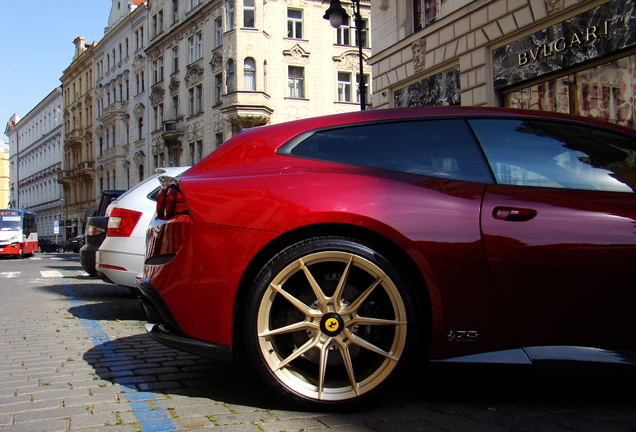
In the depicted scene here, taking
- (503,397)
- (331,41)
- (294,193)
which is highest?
(331,41)

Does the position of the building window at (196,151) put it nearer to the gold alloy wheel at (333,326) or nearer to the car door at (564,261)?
the gold alloy wheel at (333,326)

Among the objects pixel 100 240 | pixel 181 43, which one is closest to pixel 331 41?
pixel 181 43

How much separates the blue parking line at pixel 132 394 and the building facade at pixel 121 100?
3993 centimetres

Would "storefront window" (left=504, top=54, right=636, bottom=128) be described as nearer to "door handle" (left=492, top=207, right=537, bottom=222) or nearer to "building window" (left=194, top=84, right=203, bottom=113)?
"door handle" (left=492, top=207, right=537, bottom=222)

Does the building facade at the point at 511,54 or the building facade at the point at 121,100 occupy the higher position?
the building facade at the point at 121,100

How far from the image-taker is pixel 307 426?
2770 millimetres

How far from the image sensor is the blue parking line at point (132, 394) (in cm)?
284

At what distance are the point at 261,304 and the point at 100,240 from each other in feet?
20.2

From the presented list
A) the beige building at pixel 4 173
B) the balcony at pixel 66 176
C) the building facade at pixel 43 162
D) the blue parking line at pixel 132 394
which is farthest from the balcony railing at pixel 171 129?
the beige building at pixel 4 173

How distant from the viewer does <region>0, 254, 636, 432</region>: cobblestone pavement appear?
281cm

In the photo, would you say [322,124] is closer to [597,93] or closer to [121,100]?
[597,93]

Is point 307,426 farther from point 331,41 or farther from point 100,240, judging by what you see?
point 331,41

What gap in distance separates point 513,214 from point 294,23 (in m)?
32.5

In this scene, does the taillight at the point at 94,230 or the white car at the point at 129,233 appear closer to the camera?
the white car at the point at 129,233
